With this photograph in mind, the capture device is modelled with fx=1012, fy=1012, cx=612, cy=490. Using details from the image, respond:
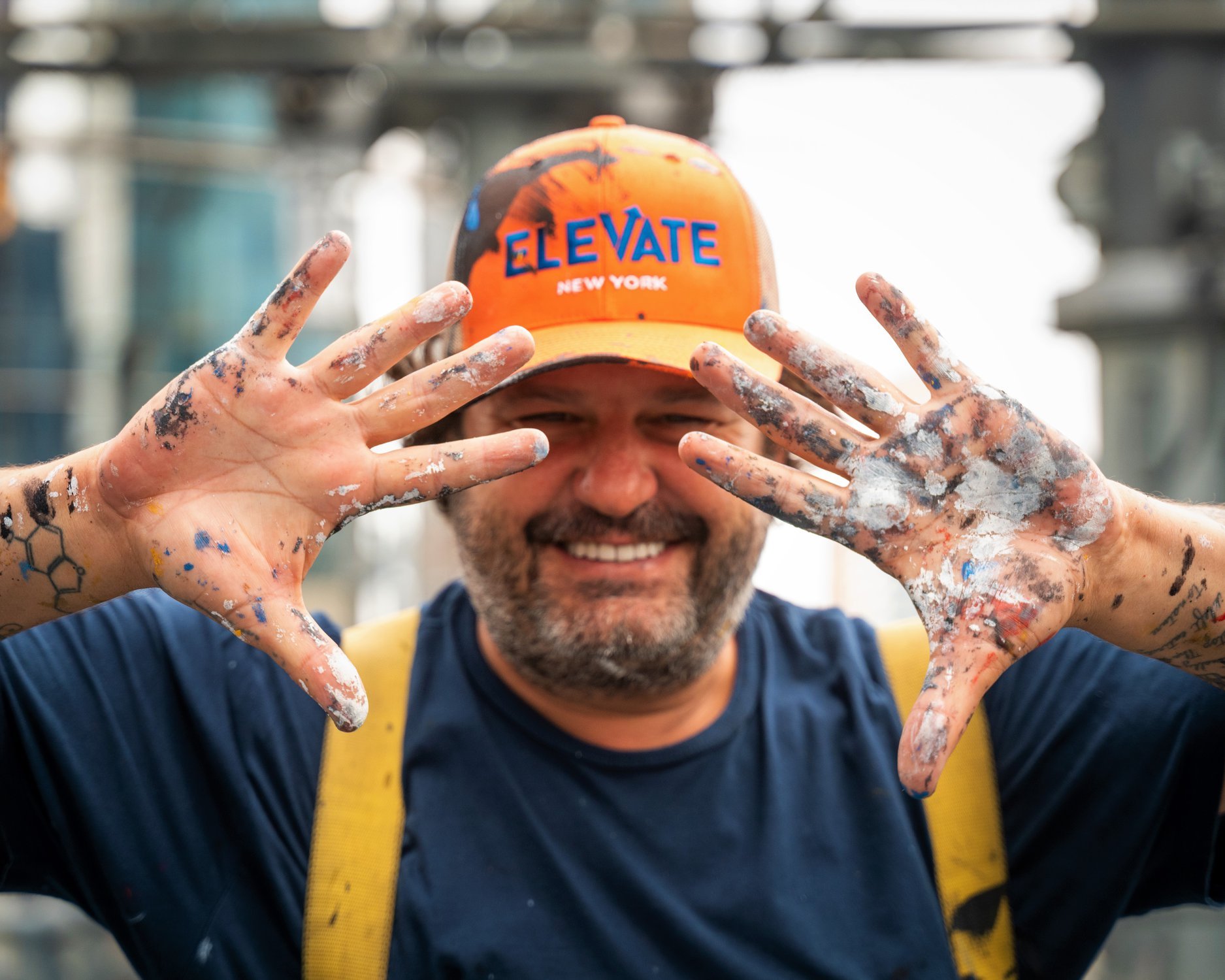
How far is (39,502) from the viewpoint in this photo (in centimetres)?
135

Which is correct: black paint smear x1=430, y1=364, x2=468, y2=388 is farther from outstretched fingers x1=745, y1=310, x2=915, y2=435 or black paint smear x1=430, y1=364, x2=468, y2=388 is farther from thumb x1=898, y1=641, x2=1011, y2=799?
thumb x1=898, y1=641, x2=1011, y2=799

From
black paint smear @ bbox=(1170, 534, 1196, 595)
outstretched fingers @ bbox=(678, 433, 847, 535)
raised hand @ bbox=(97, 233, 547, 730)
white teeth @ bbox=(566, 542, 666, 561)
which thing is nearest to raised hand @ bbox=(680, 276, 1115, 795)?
outstretched fingers @ bbox=(678, 433, 847, 535)

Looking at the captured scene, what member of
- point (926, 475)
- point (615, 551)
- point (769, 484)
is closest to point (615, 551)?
point (615, 551)

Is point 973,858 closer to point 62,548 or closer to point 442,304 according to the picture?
point 442,304

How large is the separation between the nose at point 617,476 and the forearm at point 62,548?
26.8 inches

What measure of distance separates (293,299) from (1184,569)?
1.24m

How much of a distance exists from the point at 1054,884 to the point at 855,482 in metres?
0.80

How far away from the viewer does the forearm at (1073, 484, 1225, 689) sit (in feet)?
4.38

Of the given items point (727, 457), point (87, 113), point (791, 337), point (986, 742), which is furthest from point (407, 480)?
point (87, 113)

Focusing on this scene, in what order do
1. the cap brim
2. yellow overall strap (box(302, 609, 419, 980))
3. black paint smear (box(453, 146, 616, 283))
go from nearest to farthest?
1. yellow overall strap (box(302, 609, 419, 980))
2. the cap brim
3. black paint smear (box(453, 146, 616, 283))

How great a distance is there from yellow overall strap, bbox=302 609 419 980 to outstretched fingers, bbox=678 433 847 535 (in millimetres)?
716

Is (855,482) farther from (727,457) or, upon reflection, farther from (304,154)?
(304,154)

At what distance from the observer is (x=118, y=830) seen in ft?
4.97

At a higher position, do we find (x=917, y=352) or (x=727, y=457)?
(x=917, y=352)
